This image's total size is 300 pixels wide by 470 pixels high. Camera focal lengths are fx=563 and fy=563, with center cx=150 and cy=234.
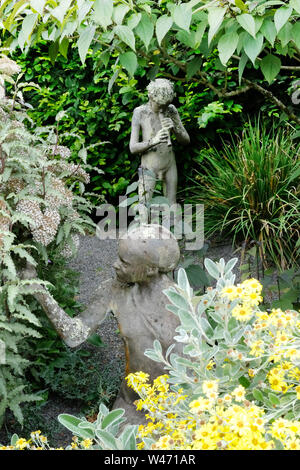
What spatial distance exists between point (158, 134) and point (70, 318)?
306cm

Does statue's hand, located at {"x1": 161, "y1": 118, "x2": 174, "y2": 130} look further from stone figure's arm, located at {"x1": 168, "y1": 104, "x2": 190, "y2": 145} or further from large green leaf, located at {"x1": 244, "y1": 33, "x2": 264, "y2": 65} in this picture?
large green leaf, located at {"x1": 244, "y1": 33, "x2": 264, "y2": 65}

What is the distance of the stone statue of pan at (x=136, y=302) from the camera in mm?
2361

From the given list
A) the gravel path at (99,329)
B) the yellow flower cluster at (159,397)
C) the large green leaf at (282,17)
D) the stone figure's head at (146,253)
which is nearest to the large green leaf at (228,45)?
the large green leaf at (282,17)

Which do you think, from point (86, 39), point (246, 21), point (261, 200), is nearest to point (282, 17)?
point (246, 21)

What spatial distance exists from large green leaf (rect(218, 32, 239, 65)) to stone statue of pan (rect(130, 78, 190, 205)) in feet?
10.7

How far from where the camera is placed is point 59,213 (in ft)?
8.87

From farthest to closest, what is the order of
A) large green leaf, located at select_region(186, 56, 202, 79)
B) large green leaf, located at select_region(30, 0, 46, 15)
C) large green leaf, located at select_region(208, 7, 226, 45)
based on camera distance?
large green leaf, located at select_region(186, 56, 202, 79), large green leaf, located at select_region(30, 0, 46, 15), large green leaf, located at select_region(208, 7, 226, 45)

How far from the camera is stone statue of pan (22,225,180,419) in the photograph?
236 cm

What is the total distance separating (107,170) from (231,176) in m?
2.17

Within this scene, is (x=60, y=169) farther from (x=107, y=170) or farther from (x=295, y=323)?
(x=107, y=170)

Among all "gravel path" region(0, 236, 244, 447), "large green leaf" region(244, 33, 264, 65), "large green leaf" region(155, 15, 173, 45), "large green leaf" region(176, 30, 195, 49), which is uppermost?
"large green leaf" region(176, 30, 195, 49)

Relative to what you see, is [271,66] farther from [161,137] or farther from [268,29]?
[161,137]

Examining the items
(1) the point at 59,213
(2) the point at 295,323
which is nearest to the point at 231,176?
(1) the point at 59,213

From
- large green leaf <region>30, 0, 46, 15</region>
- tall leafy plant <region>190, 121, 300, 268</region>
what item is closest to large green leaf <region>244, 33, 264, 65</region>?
large green leaf <region>30, 0, 46, 15</region>
